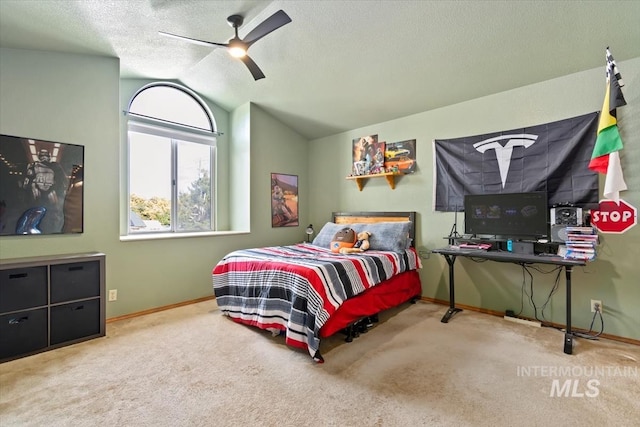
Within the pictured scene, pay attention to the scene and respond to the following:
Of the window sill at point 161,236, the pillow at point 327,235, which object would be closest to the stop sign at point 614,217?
the pillow at point 327,235

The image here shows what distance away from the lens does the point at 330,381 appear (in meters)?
2.12

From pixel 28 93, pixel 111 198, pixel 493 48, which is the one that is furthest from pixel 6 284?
pixel 493 48

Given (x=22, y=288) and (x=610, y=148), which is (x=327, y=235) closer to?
(x=610, y=148)

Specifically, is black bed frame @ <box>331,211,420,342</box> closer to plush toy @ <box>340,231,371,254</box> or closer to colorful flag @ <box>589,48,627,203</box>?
plush toy @ <box>340,231,371,254</box>

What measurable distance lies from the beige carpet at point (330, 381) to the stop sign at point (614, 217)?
103 cm

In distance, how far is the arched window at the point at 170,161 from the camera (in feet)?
13.2

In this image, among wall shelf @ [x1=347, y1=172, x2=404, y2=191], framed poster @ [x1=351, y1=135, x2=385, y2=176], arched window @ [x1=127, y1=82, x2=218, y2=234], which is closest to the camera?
arched window @ [x1=127, y1=82, x2=218, y2=234]

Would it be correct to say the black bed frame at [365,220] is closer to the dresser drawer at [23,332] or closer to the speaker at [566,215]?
the speaker at [566,215]

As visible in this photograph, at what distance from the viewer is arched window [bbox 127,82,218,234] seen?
4035mm

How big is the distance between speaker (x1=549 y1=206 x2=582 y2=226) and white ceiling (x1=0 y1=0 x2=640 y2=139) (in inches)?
52.1

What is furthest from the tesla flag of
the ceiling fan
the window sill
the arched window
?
the arched window

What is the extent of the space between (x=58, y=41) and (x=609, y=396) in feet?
16.7

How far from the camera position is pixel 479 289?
3588mm

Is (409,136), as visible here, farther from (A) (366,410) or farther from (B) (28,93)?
(B) (28,93)
